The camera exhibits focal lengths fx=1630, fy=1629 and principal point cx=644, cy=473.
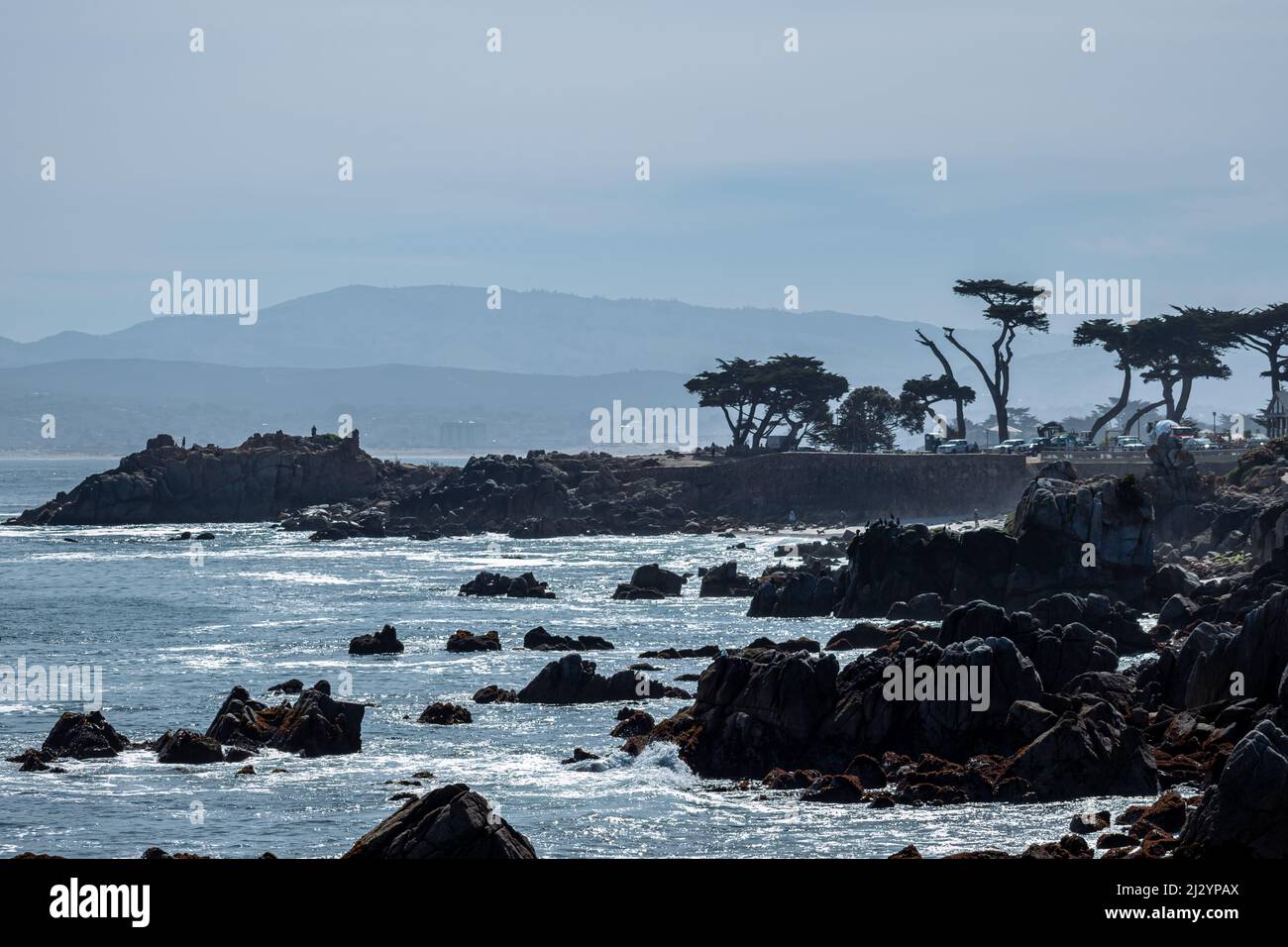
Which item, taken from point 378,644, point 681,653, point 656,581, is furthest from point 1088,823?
point 656,581

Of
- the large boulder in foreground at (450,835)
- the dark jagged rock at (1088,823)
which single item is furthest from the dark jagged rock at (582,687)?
the large boulder in foreground at (450,835)

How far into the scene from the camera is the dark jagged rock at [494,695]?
178ft

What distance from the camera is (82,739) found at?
46000mm

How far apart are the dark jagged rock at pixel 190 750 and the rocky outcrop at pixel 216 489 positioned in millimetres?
120060

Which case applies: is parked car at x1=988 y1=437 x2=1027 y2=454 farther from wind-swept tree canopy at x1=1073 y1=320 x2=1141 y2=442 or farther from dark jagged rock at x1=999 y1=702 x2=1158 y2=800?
dark jagged rock at x1=999 y1=702 x2=1158 y2=800

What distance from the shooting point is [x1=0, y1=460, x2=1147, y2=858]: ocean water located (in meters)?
35.8

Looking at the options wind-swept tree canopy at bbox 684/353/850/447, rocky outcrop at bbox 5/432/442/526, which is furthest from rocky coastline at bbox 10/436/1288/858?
rocky outcrop at bbox 5/432/442/526

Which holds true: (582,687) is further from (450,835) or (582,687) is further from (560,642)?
(450,835)

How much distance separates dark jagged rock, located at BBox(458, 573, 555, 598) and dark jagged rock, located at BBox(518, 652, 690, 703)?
3549cm

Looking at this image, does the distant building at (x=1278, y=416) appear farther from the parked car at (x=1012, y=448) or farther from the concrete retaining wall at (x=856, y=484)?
the concrete retaining wall at (x=856, y=484)

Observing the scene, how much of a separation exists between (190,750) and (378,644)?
23.5m
